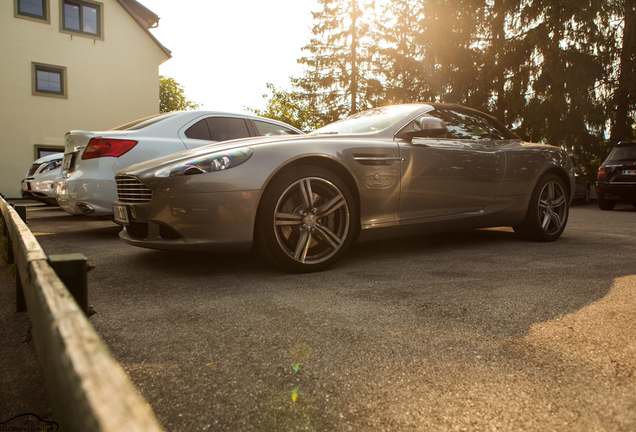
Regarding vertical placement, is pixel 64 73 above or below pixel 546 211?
above

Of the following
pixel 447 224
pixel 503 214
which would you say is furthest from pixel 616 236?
pixel 447 224

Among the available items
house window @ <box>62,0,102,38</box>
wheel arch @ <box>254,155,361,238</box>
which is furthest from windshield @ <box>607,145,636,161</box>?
house window @ <box>62,0,102,38</box>

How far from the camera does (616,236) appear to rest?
5.20 m

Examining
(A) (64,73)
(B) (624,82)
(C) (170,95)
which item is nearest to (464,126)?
(B) (624,82)

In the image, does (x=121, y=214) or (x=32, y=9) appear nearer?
(x=121, y=214)

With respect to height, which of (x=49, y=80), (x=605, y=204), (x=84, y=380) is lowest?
(x=605, y=204)

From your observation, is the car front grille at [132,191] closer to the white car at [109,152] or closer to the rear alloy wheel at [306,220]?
the rear alloy wheel at [306,220]

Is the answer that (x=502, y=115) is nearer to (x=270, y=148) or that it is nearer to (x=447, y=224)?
(x=447, y=224)

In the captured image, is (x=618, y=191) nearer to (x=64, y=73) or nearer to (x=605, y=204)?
(x=605, y=204)

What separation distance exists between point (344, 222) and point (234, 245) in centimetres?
84

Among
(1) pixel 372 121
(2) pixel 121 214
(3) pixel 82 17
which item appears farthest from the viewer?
(3) pixel 82 17

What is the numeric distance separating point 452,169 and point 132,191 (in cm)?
262

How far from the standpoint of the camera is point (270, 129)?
18.9ft

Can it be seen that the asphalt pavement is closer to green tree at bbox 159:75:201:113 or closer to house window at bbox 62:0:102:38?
house window at bbox 62:0:102:38
